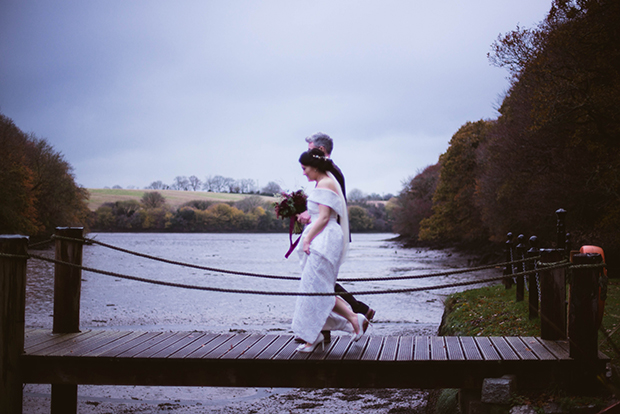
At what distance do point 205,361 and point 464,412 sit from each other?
2.60 m

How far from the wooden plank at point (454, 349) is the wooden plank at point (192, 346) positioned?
8.11 ft

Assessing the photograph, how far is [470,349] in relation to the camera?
506cm

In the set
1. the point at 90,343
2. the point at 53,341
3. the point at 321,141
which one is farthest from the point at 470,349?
the point at 53,341

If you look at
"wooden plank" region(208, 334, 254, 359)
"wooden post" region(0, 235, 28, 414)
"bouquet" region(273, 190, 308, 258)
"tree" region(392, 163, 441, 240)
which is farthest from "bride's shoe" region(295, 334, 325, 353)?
"tree" region(392, 163, 441, 240)

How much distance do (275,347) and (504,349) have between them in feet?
7.36

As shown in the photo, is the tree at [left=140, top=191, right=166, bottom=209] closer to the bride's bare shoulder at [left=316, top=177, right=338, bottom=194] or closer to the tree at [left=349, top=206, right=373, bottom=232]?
the tree at [left=349, top=206, right=373, bottom=232]

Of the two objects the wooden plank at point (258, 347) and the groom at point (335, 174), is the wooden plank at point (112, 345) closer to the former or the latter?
the wooden plank at point (258, 347)

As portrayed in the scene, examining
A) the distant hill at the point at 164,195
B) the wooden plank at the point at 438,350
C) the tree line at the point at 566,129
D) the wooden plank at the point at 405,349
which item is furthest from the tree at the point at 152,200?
the wooden plank at the point at 438,350

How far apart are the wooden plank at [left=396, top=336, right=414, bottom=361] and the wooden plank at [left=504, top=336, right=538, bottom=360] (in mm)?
980

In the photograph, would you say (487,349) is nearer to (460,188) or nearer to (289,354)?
(289,354)

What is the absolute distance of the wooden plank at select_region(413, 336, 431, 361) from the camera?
4789 millimetres

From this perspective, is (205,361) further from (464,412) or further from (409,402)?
(409,402)

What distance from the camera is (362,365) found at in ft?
15.9

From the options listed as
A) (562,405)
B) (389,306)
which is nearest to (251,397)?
(562,405)
